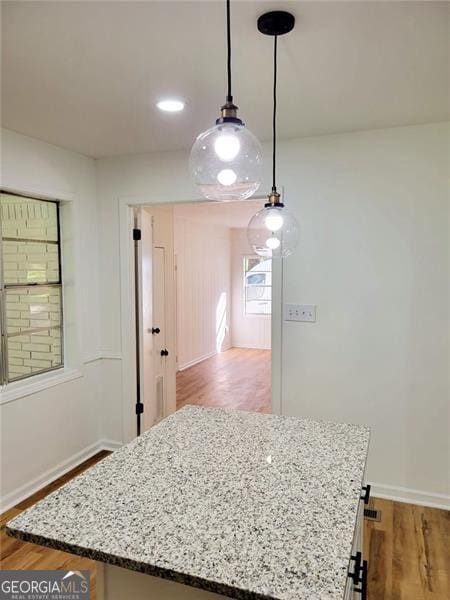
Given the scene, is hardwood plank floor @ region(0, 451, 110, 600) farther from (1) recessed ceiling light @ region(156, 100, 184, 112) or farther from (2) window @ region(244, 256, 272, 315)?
(2) window @ region(244, 256, 272, 315)

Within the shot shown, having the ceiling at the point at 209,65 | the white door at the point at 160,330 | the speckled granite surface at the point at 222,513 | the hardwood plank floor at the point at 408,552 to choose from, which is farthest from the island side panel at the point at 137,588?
the white door at the point at 160,330

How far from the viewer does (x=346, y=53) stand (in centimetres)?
173

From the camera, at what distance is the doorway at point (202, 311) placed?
3.81 metres

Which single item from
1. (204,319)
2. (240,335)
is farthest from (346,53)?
(240,335)

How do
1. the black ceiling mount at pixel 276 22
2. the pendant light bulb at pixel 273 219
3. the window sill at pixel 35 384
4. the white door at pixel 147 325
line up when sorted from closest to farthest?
the black ceiling mount at pixel 276 22 → the pendant light bulb at pixel 273 219 → the window sill at pixel 35 384 → the white door at pixel 147 325

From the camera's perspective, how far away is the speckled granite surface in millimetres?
926

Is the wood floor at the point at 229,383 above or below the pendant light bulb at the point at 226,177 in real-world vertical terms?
below

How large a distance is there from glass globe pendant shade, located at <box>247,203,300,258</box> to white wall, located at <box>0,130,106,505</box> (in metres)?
1.72

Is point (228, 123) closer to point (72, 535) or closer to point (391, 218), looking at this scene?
point (72, 535)

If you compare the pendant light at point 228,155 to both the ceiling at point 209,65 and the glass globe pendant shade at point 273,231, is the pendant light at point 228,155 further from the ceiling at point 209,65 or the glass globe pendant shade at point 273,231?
the glass globe pendant shade at point 273,231

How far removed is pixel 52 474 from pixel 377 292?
269cm

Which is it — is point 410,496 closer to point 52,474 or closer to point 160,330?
point 160,330

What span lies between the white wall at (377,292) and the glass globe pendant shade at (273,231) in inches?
32.5

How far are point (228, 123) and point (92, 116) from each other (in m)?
1.57
